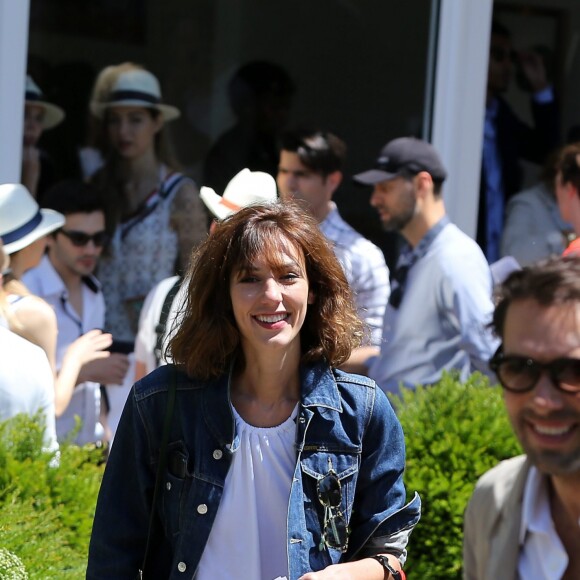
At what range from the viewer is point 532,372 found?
6.88 feet

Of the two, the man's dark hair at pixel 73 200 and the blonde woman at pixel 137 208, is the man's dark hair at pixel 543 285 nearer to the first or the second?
the man's dark hair at pixel 73 200

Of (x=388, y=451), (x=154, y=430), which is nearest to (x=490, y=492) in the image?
(x=388, y=451)

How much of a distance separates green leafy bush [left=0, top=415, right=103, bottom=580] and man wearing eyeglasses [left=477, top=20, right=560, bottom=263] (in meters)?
4.09

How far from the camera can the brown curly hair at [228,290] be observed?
2.87 metres

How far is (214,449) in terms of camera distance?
2771 millimetres

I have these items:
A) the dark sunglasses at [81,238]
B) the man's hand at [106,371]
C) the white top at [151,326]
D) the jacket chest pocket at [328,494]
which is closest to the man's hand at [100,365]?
the man's hand at [106,371]

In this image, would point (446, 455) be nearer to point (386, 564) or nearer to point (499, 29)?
point (386, 564)

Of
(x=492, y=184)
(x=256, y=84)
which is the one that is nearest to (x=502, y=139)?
(x=492, y=184)

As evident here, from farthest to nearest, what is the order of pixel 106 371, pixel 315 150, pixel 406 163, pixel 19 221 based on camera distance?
pixel 315 150, pixel 406 163, pixel 106 371, pixel 19 221

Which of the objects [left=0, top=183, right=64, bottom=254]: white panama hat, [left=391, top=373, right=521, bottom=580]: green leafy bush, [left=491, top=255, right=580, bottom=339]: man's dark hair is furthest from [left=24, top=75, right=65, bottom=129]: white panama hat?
[left=491, top=255, right=580, bottom=339]: man's dark hair

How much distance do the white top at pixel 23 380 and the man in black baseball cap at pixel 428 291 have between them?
188 centimetres

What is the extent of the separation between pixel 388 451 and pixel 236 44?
4.73m

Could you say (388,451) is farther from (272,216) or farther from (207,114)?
(207,114)

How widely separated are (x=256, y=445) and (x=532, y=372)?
2.94 ft
